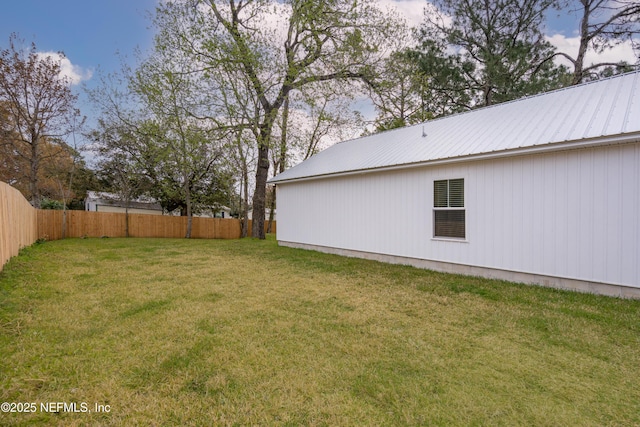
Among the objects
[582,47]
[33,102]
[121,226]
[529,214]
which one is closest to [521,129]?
[529,214]

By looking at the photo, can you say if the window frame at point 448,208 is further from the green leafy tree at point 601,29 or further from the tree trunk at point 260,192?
the green leafy tree at point 601,29

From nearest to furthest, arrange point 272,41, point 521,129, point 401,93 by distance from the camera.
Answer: point 521,129 < point 272,41 < point 401,93

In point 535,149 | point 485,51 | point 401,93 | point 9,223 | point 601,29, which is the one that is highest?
point 601,29

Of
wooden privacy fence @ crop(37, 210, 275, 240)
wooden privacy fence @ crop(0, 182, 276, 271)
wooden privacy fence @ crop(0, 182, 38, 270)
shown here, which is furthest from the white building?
wooden privacy fence @ crop(37, 210, 275, 240)

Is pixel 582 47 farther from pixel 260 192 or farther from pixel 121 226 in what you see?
pixel 121 226

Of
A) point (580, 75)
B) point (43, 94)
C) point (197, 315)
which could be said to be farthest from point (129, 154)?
point (580, 75)

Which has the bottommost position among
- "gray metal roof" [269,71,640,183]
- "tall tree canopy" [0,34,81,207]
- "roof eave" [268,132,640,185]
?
"roof eave" [268,132,640,185]

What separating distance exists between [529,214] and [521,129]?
1.77 metres

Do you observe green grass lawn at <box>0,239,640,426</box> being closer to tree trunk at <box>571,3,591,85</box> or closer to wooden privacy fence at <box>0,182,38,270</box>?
wooden privacy fence at <box>0,182,38,270</box>

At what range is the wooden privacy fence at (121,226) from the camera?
13109mm

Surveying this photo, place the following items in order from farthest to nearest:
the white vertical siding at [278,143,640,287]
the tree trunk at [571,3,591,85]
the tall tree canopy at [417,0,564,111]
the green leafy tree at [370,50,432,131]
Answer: the green leafy tree at [370,50,432,131] < the tall tree canopy at [417,0,564,111] < the tree trunk at [571,3,591,85] < the white vertical siding at [278,143,640,287]

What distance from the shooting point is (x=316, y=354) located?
2848 mm

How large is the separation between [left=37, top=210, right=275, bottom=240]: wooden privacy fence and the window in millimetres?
14802

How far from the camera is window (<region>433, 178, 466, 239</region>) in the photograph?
6.24 m
